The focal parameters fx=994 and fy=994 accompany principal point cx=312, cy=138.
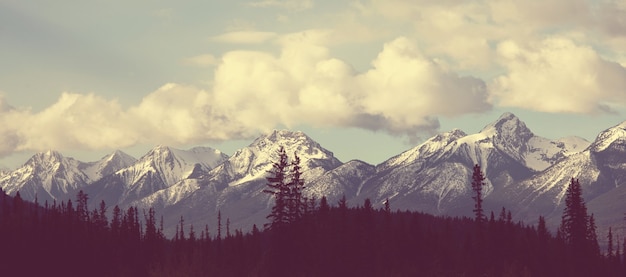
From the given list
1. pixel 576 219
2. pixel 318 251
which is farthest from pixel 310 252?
pixel 576 219

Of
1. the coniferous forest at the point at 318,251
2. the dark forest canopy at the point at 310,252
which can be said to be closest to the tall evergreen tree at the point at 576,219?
the coniferous forest at the point at 318,251

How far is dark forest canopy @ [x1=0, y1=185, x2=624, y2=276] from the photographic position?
4633 inches

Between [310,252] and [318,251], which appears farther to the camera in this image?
[318,251]

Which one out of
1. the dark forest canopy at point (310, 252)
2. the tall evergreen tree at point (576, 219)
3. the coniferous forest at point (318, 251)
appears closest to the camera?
the coniferous forest at point (318, 251)

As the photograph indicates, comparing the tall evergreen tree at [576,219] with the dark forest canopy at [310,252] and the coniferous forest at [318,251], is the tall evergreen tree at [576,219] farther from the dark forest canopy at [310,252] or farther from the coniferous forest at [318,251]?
the dark forest canopy at [310,252]

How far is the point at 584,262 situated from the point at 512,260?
554 inches

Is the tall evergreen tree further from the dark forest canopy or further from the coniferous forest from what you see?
the dark forest canopy

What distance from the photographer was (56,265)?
138875 mm

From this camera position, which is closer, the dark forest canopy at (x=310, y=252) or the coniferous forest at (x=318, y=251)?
the coniferous forest at (x=318, y=251)

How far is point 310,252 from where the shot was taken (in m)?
119

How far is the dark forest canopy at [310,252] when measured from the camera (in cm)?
11769

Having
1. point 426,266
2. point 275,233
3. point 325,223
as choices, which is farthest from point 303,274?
point 426,266

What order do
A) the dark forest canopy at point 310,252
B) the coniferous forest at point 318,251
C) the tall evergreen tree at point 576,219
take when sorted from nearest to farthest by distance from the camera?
the coniferous forest at point 318,251 < the dark forest canopy at point 310,252 < the tall evergreen tree at point 576,219

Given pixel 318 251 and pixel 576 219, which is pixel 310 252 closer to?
pixel 318 251
